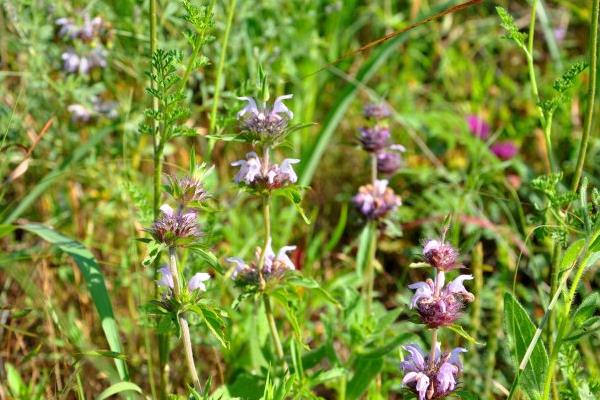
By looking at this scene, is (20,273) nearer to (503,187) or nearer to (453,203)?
(453,203)

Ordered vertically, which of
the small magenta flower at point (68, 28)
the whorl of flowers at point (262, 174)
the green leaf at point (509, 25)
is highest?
Result: the green leaf at point (509, 25)

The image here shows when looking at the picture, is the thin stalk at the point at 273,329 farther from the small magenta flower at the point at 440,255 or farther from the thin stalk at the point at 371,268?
the small magenta flower at the point at 440,255

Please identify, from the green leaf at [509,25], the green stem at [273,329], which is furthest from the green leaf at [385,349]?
the green leaf at [509,25]

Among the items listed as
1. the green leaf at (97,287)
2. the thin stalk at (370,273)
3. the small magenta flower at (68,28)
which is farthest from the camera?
the small magenta flower at (68,28)

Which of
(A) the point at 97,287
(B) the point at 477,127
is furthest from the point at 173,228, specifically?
(B) the point at 477,127

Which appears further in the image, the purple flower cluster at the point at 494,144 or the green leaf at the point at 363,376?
the purple flower cluster at the point at 494,144

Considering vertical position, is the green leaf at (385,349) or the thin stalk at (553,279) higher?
the thin stalk at (553,279)

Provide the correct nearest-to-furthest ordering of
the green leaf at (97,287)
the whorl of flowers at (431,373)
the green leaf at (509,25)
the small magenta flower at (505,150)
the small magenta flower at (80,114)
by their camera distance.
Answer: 1. the whorl of flowers at (431,373)
2. the green leaf at (509,25)
3. the green leaf at (97,287)
4. the small magenta flower at (80,114)
5. the small magenta flower at (505,150)
